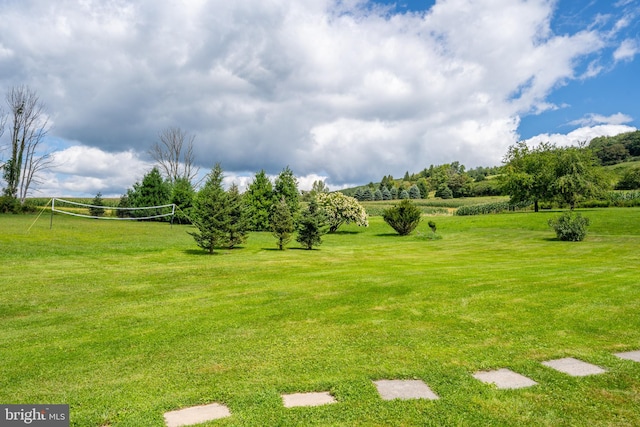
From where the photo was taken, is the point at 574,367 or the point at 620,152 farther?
the point at 620,152

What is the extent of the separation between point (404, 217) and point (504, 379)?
29.6 metres

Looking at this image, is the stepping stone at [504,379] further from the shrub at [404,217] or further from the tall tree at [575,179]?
the tall tree at [575,179]

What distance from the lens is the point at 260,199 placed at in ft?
122

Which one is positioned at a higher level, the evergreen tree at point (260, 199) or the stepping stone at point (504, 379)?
the evergreen tree at point (260, 199)

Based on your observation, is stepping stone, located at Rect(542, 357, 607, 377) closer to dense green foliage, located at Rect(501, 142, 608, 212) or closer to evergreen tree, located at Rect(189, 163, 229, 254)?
evergreen tree, located at Rect(189, 163, 229, 254)

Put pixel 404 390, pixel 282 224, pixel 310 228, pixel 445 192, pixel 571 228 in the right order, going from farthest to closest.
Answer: pixel 445 192 → pixel 571 228 → pixel 310 228 → pixel 282 224 → pixel 404 390

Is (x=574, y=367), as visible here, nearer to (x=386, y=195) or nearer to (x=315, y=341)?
(x=315, y=341)

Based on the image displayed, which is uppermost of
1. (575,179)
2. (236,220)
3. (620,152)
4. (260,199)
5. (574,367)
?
(620,152)

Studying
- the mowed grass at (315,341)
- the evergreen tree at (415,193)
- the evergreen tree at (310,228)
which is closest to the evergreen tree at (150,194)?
the evergreen tree at (310,228)

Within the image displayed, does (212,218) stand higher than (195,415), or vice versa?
(212,218)

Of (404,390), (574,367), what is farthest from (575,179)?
(404,390)

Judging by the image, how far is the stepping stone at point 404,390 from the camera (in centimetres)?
379

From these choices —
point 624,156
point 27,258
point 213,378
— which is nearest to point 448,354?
point 213,378

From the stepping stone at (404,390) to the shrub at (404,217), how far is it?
98.2 feet
